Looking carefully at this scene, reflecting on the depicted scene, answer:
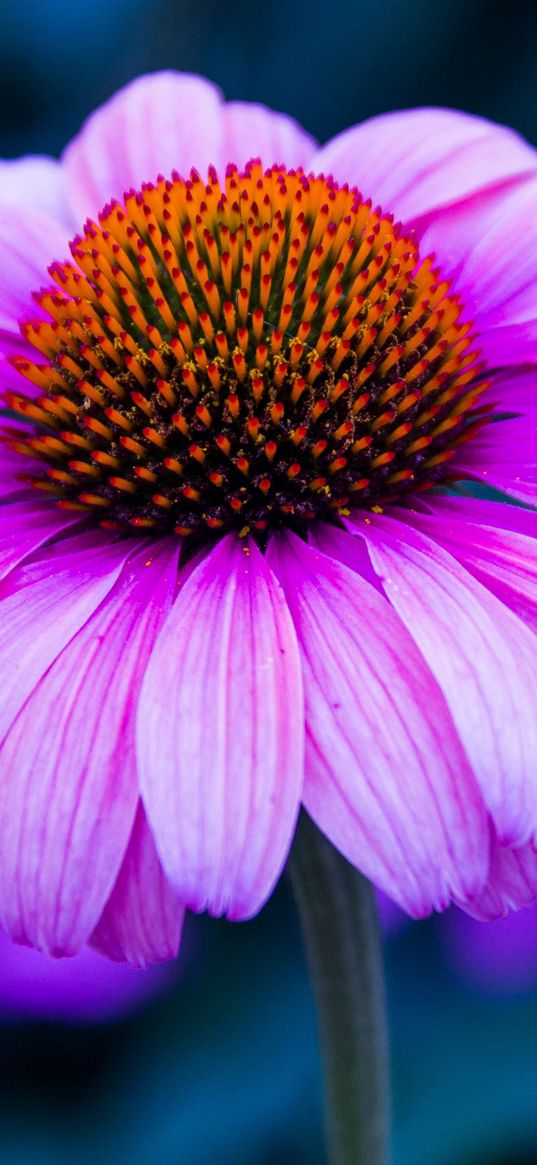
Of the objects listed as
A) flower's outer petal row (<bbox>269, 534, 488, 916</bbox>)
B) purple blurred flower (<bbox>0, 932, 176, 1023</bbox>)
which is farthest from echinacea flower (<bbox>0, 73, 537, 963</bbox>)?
purple blurred flower (<bbox>0, 932, 176, 1023</bbox>)

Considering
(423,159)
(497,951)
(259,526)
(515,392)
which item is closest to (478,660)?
(259,526)

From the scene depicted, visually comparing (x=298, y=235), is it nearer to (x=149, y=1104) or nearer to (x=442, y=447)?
(x=442, y=447)

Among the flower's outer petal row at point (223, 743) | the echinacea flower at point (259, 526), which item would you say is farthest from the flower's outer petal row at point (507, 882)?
the flower's outer petal row at point (223, 743)

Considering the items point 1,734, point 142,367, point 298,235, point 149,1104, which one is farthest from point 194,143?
point 149,1104

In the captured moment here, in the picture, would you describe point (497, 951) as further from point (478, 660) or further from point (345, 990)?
point (478, 660)

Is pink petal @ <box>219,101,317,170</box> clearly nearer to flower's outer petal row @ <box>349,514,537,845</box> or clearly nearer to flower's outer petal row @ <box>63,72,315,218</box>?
flower's outer petal row @ <box>63,72,315,218</box>

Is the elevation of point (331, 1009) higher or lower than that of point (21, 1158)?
higher

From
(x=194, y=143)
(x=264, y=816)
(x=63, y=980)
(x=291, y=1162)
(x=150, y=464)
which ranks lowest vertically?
(x=291, y=1162)

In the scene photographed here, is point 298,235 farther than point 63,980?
No

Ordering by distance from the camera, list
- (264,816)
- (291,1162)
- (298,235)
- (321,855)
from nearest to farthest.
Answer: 1. (264,816)
2. (321,855)
3. (298,235)
4. (291,1162)
